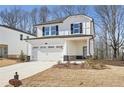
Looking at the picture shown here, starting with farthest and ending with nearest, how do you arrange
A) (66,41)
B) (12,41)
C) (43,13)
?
(12,41), (43,13), (66,41)

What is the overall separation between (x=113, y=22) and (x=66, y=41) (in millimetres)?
10588

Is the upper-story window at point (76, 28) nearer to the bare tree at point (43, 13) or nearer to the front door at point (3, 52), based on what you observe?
the bare tree at point (43, 13)

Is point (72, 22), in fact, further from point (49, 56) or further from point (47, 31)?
point (49, 56)

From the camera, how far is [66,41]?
104 ft

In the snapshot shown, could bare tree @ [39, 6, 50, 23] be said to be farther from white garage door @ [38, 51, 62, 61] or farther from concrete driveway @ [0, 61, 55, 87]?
concrete driveway @ [0, 61, 55, 87]

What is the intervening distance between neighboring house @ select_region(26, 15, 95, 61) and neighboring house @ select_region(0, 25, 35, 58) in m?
5.35

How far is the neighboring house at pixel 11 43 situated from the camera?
38.4 m

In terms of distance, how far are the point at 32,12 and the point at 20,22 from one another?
5.51 m

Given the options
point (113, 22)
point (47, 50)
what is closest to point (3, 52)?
point (47, 50)

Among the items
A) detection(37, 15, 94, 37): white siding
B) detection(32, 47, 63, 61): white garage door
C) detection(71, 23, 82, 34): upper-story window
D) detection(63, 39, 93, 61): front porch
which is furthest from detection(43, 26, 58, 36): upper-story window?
detection(63, 39, 93, 61): front porch
